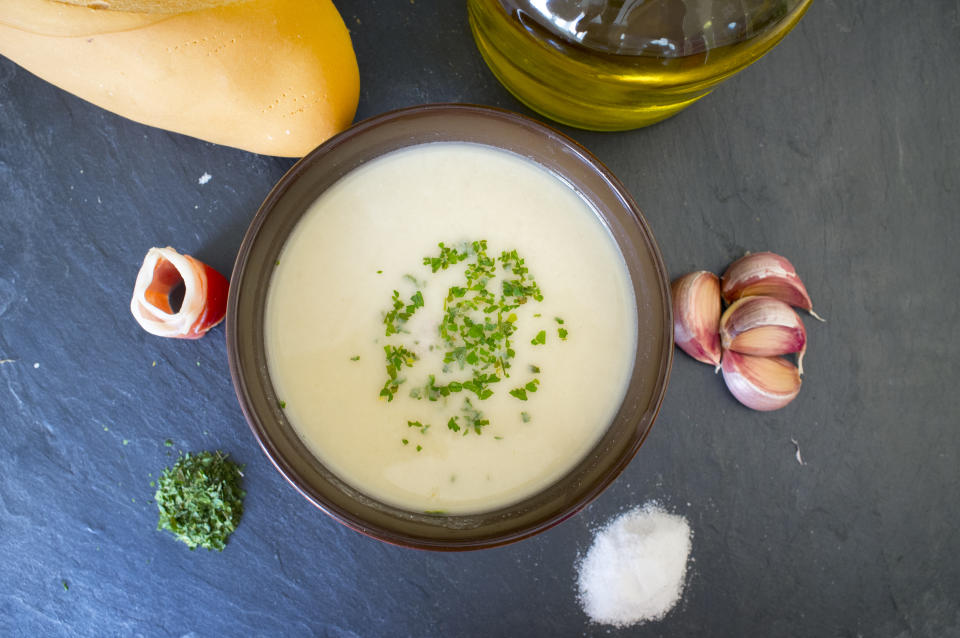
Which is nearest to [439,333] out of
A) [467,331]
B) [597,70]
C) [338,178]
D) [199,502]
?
[467,331]

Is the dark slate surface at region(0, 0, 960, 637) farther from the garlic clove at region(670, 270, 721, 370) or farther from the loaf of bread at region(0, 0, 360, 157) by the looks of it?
the loaf of bread at region(0, 0, 360, 157)

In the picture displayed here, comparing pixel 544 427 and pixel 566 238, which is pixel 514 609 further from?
pixel 566 238

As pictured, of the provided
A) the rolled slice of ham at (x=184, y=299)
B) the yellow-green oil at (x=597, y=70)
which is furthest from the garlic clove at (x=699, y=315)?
the rolled slice of ham at (x=184, y=299)

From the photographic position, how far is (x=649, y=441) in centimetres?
142

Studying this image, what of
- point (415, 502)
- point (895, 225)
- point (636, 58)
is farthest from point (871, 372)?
point (415, 502)

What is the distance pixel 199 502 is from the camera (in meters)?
1.36

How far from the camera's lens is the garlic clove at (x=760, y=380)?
1367mm

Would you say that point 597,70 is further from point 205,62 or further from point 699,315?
point 205,62

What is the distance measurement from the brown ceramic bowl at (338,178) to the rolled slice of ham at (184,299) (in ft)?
0.63

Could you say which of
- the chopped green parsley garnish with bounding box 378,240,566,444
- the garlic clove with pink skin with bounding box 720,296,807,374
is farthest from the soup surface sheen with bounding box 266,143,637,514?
the garlic clove with pink skin with bounding box 720,296,807,374

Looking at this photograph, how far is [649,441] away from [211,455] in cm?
97

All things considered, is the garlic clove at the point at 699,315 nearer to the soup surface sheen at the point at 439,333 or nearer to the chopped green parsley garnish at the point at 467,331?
the soup surface sheen at the point at 439,333

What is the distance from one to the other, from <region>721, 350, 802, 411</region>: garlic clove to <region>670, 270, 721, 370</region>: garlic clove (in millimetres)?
38

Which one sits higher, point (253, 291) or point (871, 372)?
point (253, 291)
